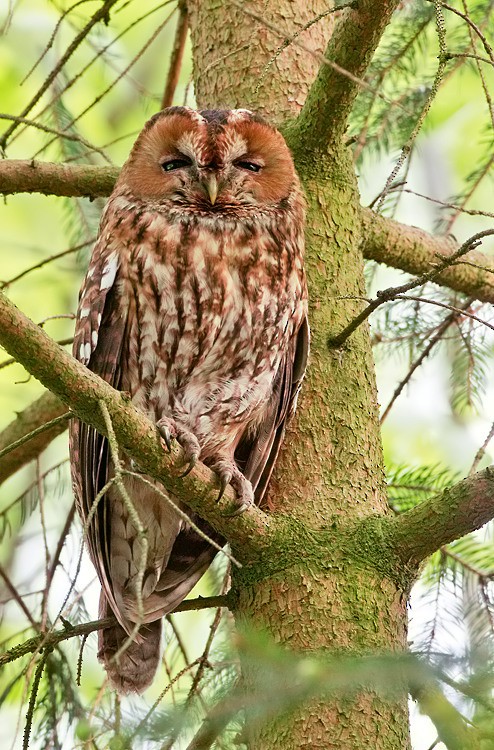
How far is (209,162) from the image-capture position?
8.96 ft

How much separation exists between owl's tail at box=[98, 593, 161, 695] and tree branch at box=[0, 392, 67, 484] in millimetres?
549

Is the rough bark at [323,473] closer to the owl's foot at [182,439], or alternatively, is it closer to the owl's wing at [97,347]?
the owl's foot at [182,439]

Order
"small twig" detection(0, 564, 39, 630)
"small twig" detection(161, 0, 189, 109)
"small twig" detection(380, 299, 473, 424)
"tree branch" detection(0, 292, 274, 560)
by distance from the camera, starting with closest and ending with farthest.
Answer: "tree branch" detection(0, 292, 274, 560) < "small twig" detection(0, 564, 39, 630) < "small twig" detection(380, 299, 473, 424) < "small twig" detection(161, 0, 189, 109)

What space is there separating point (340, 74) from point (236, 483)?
1012 mm

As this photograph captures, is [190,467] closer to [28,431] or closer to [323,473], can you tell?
[323,473]

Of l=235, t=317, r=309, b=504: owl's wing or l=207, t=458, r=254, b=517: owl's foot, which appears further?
l=235, t=317, r=309, b=504: owl's wing

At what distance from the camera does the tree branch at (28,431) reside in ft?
9.40

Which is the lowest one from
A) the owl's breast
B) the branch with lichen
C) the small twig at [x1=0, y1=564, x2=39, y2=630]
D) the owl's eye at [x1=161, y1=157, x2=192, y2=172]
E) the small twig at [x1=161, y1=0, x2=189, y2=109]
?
the small twig at [x1=0, y1=564, x2=39, y2=630]

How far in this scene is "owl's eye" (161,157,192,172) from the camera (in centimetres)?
280

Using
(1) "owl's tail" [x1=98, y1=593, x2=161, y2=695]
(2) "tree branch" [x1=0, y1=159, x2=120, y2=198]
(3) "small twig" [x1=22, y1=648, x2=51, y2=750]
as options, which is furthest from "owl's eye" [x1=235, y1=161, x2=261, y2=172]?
(3) "small twig" [x1=22, y1=648, x2=51, y2=750]

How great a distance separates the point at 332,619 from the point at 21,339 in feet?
3.14

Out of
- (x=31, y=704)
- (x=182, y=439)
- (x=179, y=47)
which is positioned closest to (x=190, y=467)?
(x=182, y=439)

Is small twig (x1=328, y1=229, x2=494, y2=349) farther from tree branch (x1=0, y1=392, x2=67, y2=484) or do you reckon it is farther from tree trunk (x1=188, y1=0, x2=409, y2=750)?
tree branch (x1=0, y1=392, x2=67, y2=484)

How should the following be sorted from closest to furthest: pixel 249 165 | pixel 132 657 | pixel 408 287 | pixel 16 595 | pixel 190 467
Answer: pixel 408 287 < pixel 190 467 < pixel 16 595 < pixel 132 657 < pixel 249 165
